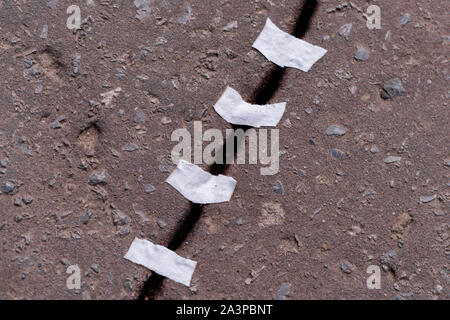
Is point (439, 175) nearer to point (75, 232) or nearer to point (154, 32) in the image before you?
point (154, 32)

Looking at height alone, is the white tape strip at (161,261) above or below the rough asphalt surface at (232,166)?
below

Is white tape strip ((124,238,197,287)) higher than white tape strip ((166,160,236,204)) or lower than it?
lower

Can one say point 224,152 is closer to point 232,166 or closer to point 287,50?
point 232,166

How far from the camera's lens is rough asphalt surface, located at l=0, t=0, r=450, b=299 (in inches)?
100

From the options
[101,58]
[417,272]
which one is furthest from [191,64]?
[417,272]

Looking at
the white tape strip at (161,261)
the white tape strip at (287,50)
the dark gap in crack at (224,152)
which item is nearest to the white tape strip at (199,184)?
the dark gap in crack at (224,152)

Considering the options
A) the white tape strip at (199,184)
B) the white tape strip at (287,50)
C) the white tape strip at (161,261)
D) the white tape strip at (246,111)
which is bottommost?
the white tape strip at (161,261)

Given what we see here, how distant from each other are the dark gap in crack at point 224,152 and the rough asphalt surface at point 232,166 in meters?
0.03

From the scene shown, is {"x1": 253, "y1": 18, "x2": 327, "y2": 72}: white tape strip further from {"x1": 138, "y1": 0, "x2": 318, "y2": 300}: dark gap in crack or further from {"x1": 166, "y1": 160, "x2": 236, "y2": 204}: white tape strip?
{"x1": 166, "y1": 160, "x2": 236, "y2": 204}: white tape strip

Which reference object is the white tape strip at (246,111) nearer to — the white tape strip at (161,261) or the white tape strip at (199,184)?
the white tape strip at (199,184)

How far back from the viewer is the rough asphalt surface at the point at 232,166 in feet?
8.35

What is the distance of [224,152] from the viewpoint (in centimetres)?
266

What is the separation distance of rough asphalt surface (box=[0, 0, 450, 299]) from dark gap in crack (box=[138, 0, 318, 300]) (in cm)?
3

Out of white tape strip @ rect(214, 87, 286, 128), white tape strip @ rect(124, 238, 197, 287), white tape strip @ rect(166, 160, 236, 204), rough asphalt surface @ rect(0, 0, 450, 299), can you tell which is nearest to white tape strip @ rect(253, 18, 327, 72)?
rough asphalt surface @ rect(0, 0, 450, 299)
